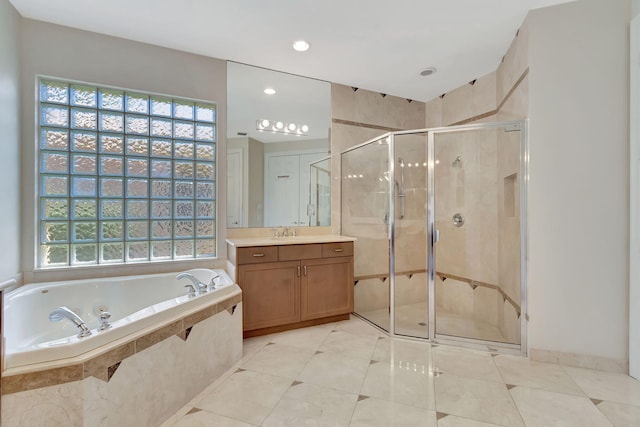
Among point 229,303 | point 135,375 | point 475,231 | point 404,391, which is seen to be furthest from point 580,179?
point 135,375

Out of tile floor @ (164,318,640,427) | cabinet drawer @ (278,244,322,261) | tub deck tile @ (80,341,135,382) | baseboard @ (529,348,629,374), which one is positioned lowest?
tile floor @ (164,318,640,427)

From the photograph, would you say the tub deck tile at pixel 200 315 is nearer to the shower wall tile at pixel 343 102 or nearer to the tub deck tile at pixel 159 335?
the tub deck tile at pixel 159 335

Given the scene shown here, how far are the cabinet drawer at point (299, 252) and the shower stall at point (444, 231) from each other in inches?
26.5

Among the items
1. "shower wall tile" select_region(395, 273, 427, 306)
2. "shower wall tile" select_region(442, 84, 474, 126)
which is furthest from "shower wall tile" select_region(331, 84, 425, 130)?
"shower wall tile" select_region(395, 273, 427, 306)

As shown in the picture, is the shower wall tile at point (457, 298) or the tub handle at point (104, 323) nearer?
the tub handle at point (104, 323)

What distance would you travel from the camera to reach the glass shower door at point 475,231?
8.41 ft

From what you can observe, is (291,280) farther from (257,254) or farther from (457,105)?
(457,105)

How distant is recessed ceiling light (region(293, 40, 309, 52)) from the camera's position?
249cm

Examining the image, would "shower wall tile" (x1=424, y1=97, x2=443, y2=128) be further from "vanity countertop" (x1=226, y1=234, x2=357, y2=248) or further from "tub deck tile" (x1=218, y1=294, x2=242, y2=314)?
"tub deck tile" (x1=218, y1=294, x2=242, y2=314)

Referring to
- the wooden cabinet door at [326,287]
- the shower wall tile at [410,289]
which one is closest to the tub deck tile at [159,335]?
the wooden cabinet door at [326,287]

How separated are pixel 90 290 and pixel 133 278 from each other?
0.89 feet

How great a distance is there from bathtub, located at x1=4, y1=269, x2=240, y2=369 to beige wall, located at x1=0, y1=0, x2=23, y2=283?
10.4 inches

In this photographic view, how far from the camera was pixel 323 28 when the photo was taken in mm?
2305

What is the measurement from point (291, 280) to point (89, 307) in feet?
4.84
